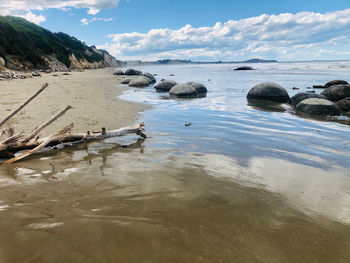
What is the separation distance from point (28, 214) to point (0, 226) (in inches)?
10.5

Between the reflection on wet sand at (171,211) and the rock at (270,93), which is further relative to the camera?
the rock at (270,93)

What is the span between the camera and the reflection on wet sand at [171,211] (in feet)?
6.82

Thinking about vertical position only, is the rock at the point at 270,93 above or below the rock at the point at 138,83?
below

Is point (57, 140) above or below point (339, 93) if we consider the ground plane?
below

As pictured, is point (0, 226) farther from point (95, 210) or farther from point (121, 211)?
point (121, 211)

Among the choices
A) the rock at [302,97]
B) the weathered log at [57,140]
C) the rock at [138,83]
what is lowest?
the weathered log at [57,140]

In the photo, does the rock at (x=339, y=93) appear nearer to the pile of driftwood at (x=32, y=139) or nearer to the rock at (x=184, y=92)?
the rock at (x=184, y=92)

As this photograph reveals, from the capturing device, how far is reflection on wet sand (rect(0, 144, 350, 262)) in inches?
81.9

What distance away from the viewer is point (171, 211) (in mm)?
2734

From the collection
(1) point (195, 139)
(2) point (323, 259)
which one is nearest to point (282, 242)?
(2) point (323, 259)

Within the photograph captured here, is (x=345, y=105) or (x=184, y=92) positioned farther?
(x=184, y=92)

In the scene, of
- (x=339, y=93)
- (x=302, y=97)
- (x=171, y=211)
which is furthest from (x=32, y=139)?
(x=339, y=93)

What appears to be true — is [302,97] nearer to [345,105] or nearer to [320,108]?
[345,105]

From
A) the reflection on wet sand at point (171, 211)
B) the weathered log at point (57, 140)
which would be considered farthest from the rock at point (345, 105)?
the weathered log at point (57, 140)
